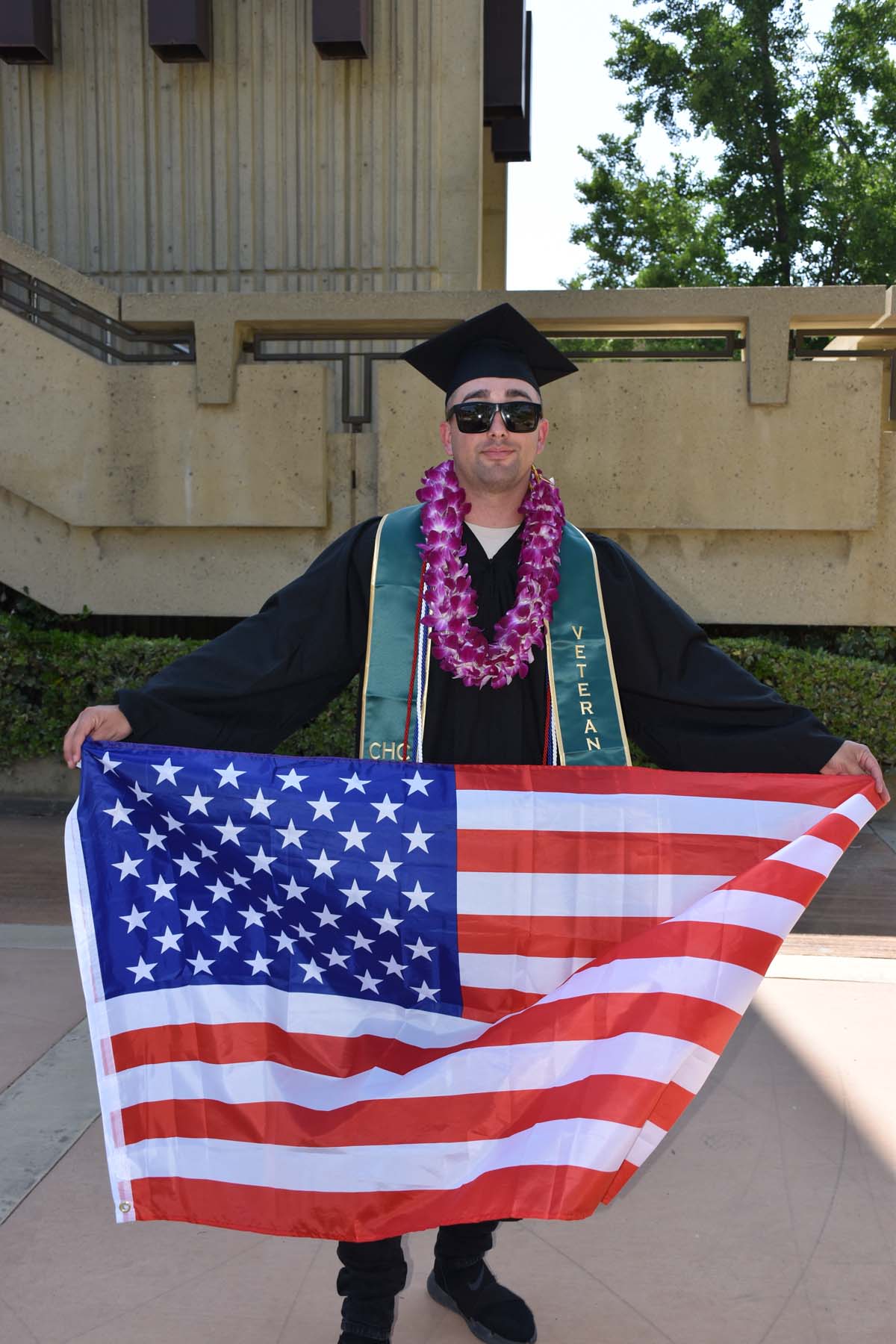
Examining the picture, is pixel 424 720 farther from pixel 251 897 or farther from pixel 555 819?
pixel 251 897

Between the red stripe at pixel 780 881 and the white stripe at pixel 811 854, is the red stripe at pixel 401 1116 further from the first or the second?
the white stripe at pixel 811 854

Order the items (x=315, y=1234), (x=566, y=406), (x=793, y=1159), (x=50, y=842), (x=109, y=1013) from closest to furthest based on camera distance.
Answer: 1. (x=315, y=1234)
2. (x=109, y=1013)
3. (x=793, y=1159)
4. (x=50, y=842)
5. (x=566, y=406)

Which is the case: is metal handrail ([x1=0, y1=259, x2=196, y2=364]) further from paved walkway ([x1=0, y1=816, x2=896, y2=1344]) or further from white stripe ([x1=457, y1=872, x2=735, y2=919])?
white stripe ([x1=457, y1=872, x2=735, y2=919])

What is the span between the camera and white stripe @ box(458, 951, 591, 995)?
3.05 m

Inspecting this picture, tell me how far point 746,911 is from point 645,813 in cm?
38

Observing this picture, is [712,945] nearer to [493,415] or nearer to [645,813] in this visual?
[645,813]

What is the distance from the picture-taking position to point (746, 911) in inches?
117

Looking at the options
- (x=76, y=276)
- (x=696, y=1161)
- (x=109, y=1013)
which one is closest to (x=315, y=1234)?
(x=109, y=1013)

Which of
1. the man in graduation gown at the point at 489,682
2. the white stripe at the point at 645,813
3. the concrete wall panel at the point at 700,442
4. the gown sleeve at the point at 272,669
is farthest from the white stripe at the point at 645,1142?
the concrete wall panel at the point at 700,442

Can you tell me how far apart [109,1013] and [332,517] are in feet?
19.3

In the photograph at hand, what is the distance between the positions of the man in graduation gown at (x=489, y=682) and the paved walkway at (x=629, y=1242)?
14.0 inches

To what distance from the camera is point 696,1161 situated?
369 cm

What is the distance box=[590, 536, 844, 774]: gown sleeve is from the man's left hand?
0.07 feet

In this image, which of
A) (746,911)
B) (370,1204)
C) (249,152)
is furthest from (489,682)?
(249,152)
